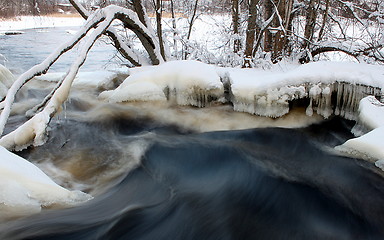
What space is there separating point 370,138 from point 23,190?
2.95m

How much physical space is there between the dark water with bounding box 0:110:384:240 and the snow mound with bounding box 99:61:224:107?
57 cm

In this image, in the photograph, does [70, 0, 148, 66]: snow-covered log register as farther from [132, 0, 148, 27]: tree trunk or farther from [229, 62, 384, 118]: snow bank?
[229, 62, 384, 118]: snow bank

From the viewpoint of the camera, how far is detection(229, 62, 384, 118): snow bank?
12.2 ft

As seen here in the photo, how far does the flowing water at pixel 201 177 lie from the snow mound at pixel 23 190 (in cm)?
8

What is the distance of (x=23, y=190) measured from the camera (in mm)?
2158

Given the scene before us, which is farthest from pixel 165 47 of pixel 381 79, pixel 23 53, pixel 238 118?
pixel 23 53

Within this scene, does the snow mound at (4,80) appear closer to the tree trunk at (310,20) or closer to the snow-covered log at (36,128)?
the snow-covered log at (36,128)

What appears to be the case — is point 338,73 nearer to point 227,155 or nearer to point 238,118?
point 238,118

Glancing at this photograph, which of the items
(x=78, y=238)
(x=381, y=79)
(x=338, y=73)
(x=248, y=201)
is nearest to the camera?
(x=78, y=238)

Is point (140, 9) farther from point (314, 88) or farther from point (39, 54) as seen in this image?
point (39, 54)

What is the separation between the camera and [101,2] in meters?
7.31

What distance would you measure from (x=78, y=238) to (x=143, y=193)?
76 cm

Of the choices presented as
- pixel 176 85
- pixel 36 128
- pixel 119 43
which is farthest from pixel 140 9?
pixel 36 128

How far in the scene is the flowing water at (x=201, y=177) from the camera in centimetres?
238
